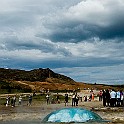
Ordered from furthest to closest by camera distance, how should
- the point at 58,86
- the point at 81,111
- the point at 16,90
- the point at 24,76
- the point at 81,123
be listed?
the point at 24,76 < the point at 58,86 < the point at 16,90 < the point at 81,111 < the point at 81,123

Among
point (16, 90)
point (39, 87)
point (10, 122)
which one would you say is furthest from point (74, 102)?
point (39, 87)

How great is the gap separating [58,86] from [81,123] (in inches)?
5505

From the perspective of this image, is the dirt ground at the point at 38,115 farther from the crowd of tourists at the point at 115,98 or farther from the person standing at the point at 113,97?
the person standing at the point at 113,97

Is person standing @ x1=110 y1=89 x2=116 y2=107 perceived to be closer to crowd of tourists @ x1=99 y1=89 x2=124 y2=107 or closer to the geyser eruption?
crowd of tourists @ x1=99 y1=89 x2=124 y2=107

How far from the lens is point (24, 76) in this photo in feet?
645

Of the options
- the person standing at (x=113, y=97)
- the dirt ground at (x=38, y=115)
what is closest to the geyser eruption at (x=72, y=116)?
the dirt ground at (x=38, y=115)

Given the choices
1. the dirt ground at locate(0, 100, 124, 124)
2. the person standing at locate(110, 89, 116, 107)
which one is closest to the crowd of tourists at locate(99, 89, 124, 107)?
the person standing at locate(110, 89, 116, 107)

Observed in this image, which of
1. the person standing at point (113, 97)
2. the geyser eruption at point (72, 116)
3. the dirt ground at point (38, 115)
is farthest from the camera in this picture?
the person standing at point (113, 97)

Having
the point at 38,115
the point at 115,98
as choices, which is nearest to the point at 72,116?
the point at 38,115

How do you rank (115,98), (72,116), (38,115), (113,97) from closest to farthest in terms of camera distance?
(72,116), (38,115), (113,97), (115,98)

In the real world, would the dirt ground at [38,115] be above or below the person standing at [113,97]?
below

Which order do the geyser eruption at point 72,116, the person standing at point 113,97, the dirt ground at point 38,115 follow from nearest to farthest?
the geyser eruption at point 72,116
the dirt ground at point 38,115
the person standing at point 113,97

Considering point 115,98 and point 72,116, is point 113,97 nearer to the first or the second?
point 115,98

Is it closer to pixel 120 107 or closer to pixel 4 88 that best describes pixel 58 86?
pixel 4 88
